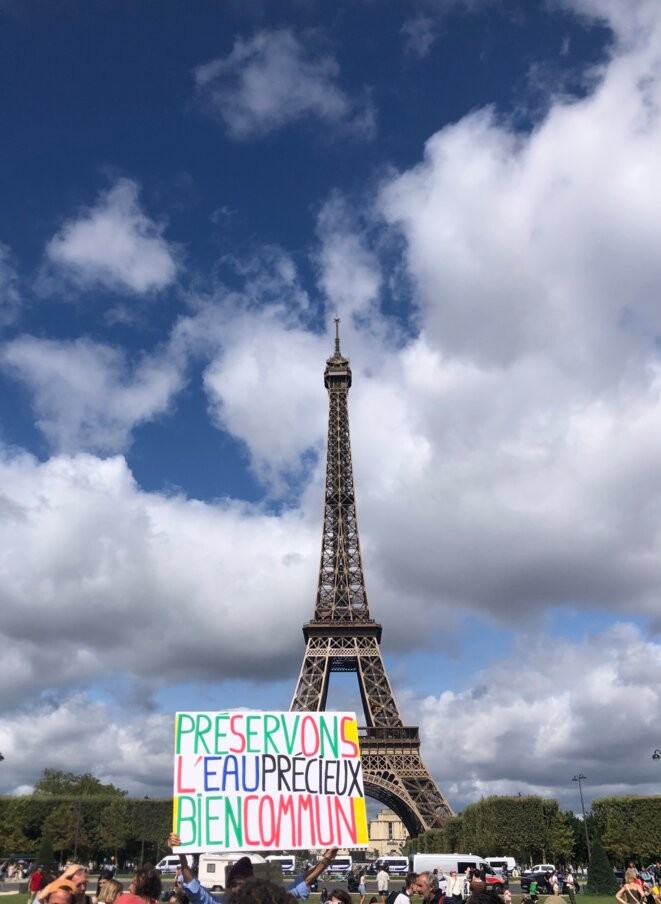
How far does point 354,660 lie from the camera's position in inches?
2854

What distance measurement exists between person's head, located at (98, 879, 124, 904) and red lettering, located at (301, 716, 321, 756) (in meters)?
2.53

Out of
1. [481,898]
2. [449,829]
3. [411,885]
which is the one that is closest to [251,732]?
[411,885]

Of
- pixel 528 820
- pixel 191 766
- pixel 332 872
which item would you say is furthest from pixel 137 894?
pixel 332 872

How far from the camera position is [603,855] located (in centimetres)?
3875

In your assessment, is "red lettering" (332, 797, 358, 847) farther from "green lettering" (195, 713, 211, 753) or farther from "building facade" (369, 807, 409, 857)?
"building facade" (369, 807, 409, 857)

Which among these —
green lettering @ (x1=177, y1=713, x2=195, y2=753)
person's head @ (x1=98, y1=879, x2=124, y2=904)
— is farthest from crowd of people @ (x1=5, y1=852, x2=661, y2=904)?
green lettering @ (x1=177, y1=713, x2=195, y2=753)

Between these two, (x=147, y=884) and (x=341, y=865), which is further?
(x=341, y=865)

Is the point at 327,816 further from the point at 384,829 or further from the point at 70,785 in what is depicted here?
the point at 384,829

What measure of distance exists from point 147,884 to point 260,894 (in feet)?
13.7

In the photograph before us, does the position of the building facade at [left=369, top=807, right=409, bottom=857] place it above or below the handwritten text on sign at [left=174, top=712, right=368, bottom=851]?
below

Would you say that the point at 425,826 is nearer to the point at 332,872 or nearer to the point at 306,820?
the point at 332,872

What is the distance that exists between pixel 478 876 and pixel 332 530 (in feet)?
227

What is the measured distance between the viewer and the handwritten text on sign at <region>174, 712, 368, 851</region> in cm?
942

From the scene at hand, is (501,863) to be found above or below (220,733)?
below
